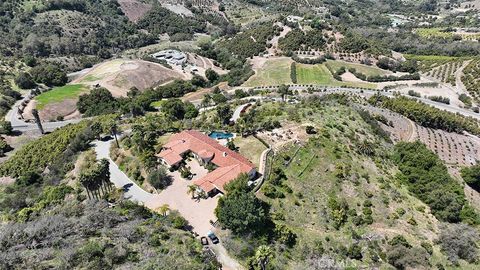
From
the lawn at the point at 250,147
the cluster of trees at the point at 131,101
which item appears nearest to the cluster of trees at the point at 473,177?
the lawn at the point at 250,147

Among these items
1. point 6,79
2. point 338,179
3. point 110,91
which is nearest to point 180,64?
point 110,91

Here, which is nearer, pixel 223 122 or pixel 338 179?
pixel 338 179

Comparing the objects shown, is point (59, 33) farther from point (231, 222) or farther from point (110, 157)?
point (231, 222)

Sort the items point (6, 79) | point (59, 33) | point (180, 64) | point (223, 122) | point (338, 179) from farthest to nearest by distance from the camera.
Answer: point (59, 33) → point (180, 64) → point (6, 79) → point (223, 122) → point (338, 179)

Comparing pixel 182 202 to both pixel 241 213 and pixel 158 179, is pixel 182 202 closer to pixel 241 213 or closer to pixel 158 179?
pixel 158 179

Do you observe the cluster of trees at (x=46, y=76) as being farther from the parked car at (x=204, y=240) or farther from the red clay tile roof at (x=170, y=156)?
the parked car at (x=204, y=240)

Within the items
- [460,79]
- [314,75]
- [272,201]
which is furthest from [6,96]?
[460,79]

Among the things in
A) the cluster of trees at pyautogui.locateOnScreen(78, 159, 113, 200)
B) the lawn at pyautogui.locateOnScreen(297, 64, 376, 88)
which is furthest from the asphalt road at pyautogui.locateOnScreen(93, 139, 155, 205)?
the lawn at pyautogui.locateOnScreen(297, 64, 376, 88)
